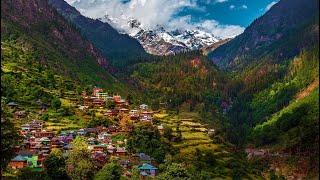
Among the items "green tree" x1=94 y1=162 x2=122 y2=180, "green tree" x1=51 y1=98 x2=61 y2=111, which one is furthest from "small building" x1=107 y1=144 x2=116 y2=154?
"green tree" x1=51 y1=98 x2=61 y2=111

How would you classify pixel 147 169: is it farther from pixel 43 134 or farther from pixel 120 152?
pixel 43 134

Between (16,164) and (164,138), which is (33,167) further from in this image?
(164,138)

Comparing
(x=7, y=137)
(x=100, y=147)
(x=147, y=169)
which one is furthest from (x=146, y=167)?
(x=7, y=137)

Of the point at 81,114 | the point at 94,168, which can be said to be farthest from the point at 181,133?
the point at 94,168

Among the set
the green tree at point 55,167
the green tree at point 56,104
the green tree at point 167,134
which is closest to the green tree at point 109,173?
the green tree at point 55,167

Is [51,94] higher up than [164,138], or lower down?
higher up

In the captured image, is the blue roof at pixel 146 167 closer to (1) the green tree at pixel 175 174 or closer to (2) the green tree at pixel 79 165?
(2) the green tree at pixel 79 165
